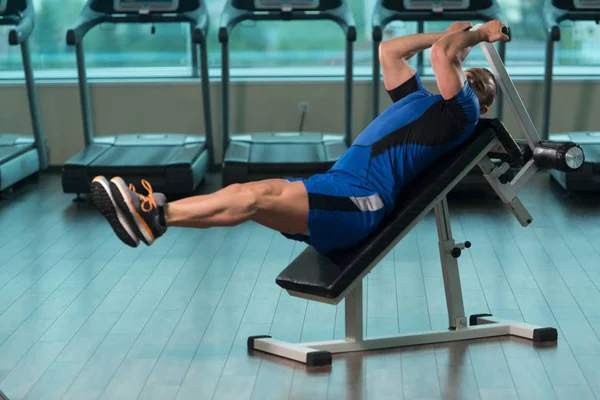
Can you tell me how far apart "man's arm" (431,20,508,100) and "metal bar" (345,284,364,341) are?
75cm

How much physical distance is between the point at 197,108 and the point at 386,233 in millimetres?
4078

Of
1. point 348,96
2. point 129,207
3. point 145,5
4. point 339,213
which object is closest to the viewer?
point 129,207

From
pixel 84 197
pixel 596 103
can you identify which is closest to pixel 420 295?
pixel 84 197

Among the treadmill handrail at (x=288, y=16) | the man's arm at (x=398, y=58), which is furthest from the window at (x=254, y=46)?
the man's arm at (x=398, y=58)

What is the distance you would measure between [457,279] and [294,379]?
74cm

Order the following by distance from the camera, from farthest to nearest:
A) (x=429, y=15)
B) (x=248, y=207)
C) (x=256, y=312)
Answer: (x=429, y=15)
(x=256, y=312)
(x=248, y=207)

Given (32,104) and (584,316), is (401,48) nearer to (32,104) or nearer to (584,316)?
(584,316)

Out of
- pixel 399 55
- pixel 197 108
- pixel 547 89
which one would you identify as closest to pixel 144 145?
pixel 197 108

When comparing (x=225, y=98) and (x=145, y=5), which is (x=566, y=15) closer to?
(x=225, y=98)

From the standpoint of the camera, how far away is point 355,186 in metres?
3.27

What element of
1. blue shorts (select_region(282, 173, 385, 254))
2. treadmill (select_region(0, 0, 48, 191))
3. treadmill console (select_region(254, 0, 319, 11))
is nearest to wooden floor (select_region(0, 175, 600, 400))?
blue shorts (select_region(282, 173, 385, 254))

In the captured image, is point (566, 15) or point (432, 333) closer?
point (432, 333)

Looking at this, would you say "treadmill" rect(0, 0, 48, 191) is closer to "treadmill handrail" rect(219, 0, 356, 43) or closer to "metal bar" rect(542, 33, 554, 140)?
A: "treadmill handrail" rect(219, 0, 356, 43)

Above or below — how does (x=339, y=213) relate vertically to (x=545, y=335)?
above
